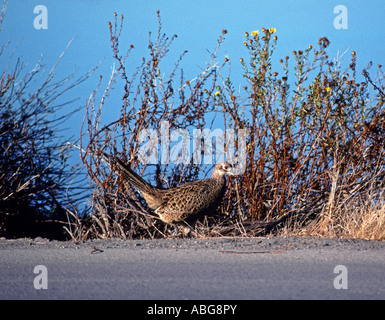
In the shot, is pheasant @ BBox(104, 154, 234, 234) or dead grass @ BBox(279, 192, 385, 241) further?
pheasant @ BBox(104, 154, 234, 234)

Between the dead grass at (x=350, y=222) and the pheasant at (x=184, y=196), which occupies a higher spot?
the pheasant at (x=184, y=196)

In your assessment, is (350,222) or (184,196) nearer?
(350,222)

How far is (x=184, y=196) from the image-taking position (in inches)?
244

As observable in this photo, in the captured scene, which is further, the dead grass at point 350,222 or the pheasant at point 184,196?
the pheasant at point 184,196

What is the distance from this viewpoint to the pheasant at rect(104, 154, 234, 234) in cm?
615

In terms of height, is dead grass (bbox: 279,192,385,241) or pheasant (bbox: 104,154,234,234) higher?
pheasant (bbox: 104,154,234,234)

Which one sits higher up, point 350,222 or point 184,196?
point 184,196

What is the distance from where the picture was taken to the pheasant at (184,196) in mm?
6148

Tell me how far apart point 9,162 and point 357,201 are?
4.46m
